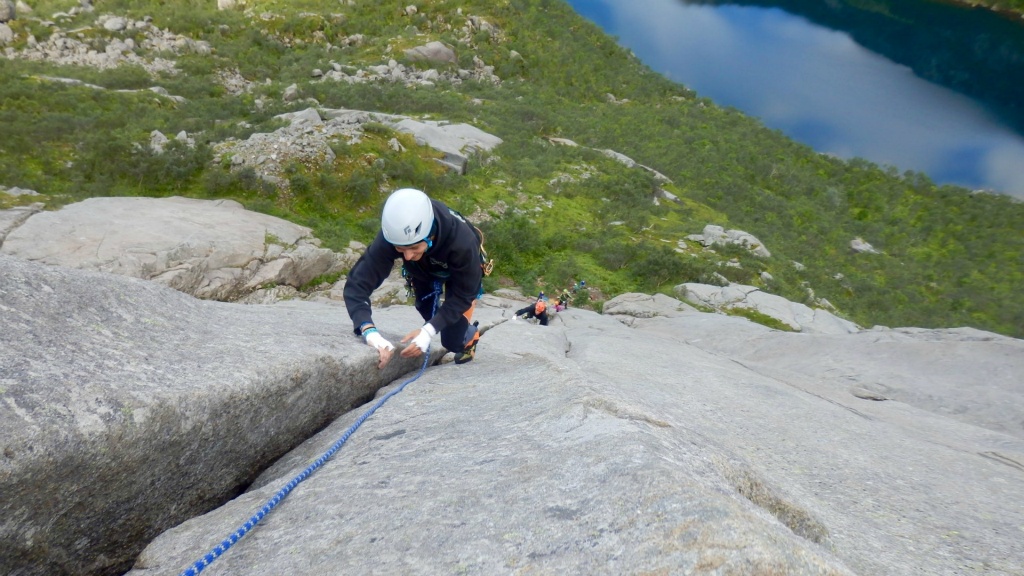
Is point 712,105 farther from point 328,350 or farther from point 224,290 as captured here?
point 328,350

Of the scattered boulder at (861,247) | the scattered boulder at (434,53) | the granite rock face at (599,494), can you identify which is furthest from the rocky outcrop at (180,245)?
the scattered boulder at (434,53)

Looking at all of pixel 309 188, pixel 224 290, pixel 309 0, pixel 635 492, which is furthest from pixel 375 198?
pixel 309 0

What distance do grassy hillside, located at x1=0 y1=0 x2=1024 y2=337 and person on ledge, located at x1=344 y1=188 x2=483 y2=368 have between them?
1197cm

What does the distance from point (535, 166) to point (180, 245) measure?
64.2 feet

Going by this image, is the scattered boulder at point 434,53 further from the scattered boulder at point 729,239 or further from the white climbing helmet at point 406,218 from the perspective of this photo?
the white climbing helmet at point 406,218

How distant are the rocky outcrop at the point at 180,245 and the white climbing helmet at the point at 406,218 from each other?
30.9ft

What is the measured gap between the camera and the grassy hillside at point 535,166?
60.7 ft

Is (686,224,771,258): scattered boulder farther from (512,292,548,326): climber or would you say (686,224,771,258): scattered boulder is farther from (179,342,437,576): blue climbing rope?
(179,342,437,576): blue climbing rope

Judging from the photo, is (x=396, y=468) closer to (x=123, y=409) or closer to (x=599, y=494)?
(x=599, y=494)

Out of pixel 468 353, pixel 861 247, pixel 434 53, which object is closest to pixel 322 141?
pixel 468 353

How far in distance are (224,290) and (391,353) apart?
9258 millimetres

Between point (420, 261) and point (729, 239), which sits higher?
point (420, 261)

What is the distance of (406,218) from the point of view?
4.25 metres

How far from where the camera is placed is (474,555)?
2.19 meters
